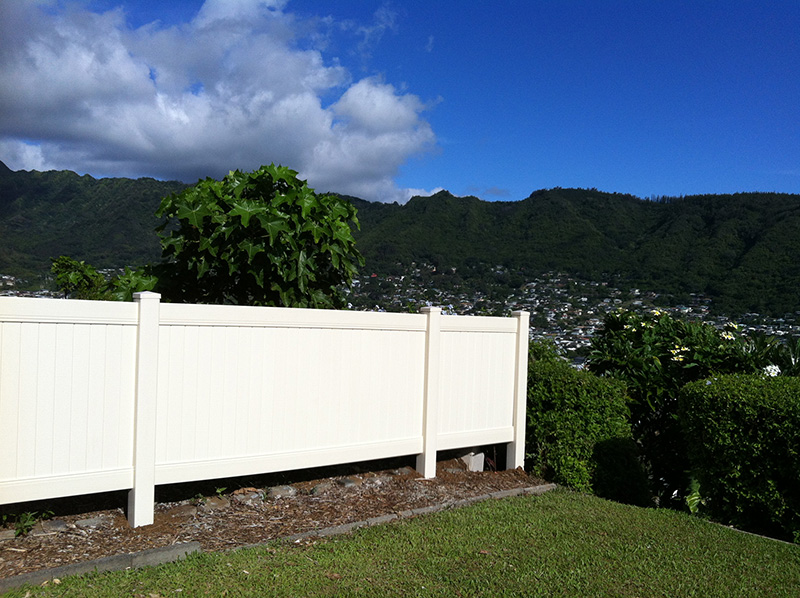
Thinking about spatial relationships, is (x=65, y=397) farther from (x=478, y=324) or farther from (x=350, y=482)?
(x=478, y=324)

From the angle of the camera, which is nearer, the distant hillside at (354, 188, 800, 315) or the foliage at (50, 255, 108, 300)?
the foliage at (50, 255, 108, 300)

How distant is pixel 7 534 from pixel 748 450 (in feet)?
18.5

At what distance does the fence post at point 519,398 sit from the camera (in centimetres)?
649

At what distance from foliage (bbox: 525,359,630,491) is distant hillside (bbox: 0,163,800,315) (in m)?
7.43

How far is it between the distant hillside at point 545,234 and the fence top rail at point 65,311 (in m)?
5.75

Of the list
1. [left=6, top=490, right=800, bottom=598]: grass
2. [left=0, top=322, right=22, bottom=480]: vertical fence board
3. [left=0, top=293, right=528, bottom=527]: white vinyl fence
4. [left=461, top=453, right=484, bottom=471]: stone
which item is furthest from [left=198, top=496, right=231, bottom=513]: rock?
[left=461, top=453, right=484, bottom=471]: stone

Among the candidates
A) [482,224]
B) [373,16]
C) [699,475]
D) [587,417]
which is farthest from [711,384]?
[482,224]

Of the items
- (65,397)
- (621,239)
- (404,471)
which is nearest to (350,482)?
(404,471)

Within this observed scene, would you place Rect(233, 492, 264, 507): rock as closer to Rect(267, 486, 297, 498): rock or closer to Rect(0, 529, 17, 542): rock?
Rect(267, 486, 297, 498): rock

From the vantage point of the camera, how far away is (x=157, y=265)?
19.6 feet

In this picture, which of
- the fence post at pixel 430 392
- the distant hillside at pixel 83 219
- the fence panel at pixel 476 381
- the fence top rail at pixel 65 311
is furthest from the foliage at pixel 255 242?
the distant hillside at pixel 83 219

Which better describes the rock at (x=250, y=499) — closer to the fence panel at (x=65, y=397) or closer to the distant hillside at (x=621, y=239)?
the fence panel at (x=65, y=397)

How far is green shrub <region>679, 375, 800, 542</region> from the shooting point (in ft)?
15.7

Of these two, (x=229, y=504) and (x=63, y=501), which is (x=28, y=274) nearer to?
(x=63, y=501)
